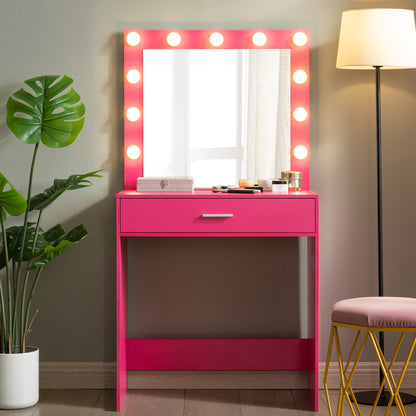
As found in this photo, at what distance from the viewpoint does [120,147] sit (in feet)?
10.5

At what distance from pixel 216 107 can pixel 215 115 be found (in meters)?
0.04

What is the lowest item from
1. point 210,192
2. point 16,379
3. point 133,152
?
point 16,379

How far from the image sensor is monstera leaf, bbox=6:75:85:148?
284cm

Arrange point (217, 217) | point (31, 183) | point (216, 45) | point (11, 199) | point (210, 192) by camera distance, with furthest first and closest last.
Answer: point (216, 45) → point (210, 192) → point (31, 183) → point (217, 217) → point (11, 199)

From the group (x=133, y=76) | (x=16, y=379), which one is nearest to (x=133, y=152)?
(x=133, y=76)

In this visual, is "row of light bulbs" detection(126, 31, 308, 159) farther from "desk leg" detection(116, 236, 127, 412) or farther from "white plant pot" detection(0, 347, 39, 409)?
"white plant pot" detection(0, 347, 39, 409)

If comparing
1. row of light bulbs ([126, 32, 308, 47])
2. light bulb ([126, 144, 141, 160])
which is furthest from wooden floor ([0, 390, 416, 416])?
row of light bulbs ([126, 32, 308, 47])

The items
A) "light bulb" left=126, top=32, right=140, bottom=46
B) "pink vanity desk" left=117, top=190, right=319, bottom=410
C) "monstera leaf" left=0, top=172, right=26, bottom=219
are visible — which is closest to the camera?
"monstera leaf" left=0, top=172, right=26, bottom=219

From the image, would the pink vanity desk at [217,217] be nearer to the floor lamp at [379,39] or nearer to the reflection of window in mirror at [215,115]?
the reflection of window in mirror at [215,115]

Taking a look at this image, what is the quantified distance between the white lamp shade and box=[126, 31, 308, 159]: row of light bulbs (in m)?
A: 0.29

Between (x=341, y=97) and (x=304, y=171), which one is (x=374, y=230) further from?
(x=341, y=97)

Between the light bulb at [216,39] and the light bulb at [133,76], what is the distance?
0.37m

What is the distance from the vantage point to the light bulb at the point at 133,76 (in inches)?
123

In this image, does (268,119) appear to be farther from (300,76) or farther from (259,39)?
(259,39)
